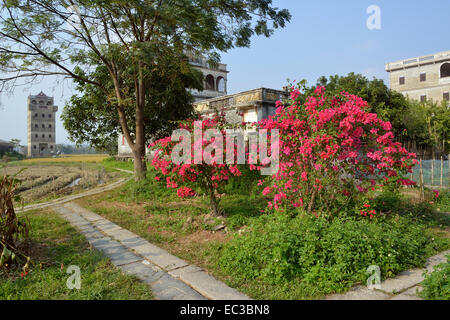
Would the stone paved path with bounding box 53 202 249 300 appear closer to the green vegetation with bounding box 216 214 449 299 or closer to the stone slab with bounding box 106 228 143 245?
the stone slab with bounding box 106 228 143 245

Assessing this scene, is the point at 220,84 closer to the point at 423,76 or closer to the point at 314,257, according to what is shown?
the point at 423,76

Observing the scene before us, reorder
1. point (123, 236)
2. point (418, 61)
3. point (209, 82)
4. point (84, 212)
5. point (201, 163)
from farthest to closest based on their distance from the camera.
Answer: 1. point (418, 61)
2. point (209, 82)
3. point (84, 212)
4. point (201, 163)
5. point (123, 236)

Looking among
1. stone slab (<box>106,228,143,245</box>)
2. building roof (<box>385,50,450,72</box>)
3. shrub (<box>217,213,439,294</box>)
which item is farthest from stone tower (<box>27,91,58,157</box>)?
shrub (<box>217,213,439,294</box>)

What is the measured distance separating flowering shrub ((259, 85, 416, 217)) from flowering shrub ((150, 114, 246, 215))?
3.16 feet

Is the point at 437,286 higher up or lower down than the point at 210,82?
lower down

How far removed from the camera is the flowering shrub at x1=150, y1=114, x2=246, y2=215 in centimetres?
581

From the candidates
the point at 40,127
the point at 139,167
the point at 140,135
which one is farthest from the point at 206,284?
the point at 40,127

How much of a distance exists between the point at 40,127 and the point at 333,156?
282 ft

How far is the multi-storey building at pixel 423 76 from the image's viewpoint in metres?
33.8

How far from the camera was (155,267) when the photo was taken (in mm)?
3932

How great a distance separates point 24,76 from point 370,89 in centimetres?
2304
